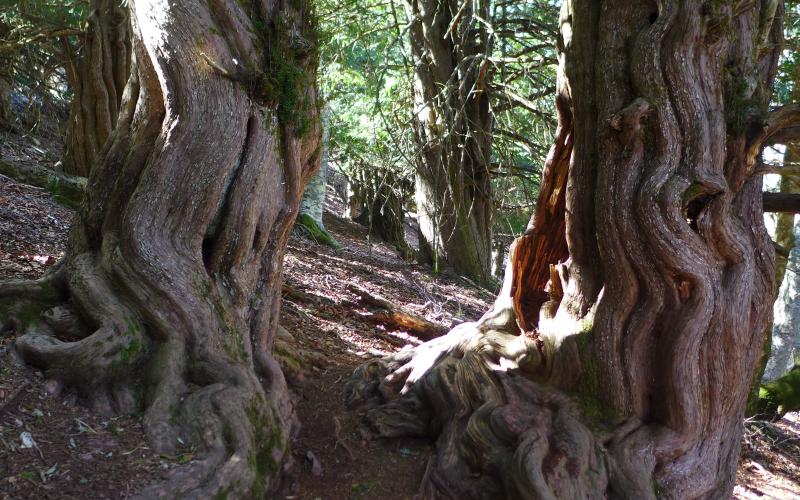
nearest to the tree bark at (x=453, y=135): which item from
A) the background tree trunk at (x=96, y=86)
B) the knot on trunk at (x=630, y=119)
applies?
the background tree trunk at (x=96, y=86)

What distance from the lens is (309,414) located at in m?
4.71

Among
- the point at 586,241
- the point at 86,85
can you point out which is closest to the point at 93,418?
the point at 586,241

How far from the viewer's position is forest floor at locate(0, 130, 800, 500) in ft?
10.0

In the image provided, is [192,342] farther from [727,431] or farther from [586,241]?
[727,431]

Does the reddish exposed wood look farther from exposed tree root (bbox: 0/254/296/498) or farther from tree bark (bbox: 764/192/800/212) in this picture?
exposed tree root (bbox: 0/254/296/498)

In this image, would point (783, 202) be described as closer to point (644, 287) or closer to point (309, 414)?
point (644, 287)

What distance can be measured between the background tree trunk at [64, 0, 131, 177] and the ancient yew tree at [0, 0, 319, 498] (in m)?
4.24

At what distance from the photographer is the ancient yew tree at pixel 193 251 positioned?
3.56 m

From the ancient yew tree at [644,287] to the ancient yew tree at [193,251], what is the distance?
1222mm

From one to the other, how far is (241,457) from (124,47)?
7.06 meters

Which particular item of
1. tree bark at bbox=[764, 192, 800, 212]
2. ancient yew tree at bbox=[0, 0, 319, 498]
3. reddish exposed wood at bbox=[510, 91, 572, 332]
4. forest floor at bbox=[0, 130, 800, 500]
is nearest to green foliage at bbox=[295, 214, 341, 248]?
forest floor at bbox=[0, 130, 800, 500]

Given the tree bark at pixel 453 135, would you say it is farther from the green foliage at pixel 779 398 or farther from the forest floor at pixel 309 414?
the green foliage at pixel 779 398

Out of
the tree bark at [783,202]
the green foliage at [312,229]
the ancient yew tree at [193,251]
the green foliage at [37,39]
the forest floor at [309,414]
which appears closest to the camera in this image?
the forest floor at [309,414]

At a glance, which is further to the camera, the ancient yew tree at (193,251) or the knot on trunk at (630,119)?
the knot on trunk at (630,119)
